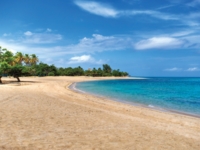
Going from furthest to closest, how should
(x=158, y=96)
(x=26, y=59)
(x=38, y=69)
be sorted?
(x=26, y=59) < (x=38, y=69) < (x=158, y=96)

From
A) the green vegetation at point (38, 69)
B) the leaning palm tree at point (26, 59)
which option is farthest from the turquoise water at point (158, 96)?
the leaning palm tree at point (26, 59)

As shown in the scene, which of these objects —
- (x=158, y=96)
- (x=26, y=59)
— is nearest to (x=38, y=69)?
(x=26, y=59)

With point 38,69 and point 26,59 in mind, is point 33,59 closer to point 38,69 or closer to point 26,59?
point 26,59

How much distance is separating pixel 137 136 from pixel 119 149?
181 cm

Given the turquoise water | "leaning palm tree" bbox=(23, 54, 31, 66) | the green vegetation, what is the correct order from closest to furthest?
the turquoise water, the green vegetation, "leaning palm tree" bbox=(23, 54, 31, 66)

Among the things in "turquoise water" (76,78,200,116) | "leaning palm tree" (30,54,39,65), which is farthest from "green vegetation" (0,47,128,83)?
"turquoise water" (76,78,200,116)

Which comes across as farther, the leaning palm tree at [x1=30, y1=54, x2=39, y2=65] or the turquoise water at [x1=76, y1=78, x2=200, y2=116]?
the leaning palm tree at [x1=30, y1=54, x2=39, y2=65]

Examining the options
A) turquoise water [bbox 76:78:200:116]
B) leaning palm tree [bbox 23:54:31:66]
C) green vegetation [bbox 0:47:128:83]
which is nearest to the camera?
turquoise water [bbox 76:78:200:116]

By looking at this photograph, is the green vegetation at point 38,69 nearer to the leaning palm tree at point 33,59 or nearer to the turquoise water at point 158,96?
the leaning palm tree at point 33,59

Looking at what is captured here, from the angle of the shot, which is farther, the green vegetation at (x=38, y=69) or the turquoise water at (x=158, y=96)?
the green vegetation at (x=38, y=69)

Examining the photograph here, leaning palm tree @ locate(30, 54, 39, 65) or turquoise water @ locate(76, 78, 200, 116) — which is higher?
leaning palm tree @ locate(30, 54, 39, 65)

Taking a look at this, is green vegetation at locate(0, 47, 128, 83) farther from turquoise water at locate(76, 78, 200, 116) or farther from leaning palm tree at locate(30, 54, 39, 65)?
turquoise water at locate(76, 78, 200, 116)

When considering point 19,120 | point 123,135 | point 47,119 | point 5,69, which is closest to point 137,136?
point 123,135

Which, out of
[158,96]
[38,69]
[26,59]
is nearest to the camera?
[158,96]
